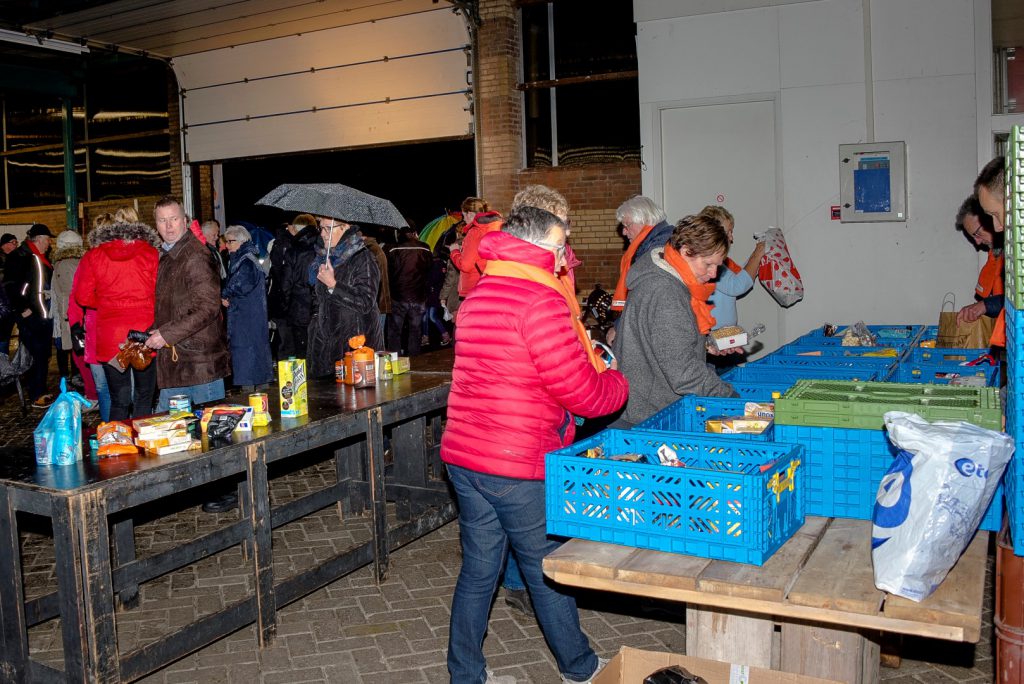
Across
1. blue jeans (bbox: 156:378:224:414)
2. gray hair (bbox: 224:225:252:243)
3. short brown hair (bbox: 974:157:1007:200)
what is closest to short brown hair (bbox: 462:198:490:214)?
gray hair (bbox: 224:225:252:243)

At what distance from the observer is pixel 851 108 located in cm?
892

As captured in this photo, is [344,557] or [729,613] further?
[344,557]

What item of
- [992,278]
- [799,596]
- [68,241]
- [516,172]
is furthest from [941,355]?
[68,241]

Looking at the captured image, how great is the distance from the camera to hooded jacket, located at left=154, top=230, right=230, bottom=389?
5.44m

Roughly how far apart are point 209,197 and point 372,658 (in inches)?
512

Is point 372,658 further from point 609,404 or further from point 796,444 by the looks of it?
point 796,444

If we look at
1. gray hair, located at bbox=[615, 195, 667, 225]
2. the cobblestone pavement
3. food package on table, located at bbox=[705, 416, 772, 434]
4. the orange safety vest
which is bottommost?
the cobblestone pavement

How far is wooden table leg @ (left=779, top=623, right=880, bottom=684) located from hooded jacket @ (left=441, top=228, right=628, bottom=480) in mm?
949

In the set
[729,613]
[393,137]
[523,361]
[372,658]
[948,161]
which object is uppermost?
[393,137]

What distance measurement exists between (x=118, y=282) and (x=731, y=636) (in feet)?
15.0

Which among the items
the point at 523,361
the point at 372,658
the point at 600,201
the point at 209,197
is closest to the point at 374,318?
the point at 372,658

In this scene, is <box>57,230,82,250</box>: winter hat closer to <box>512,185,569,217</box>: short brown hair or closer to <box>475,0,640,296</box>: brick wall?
<box>475,0,640,296</box>: brick wall

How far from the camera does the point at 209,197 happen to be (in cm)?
1580

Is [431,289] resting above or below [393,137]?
below
